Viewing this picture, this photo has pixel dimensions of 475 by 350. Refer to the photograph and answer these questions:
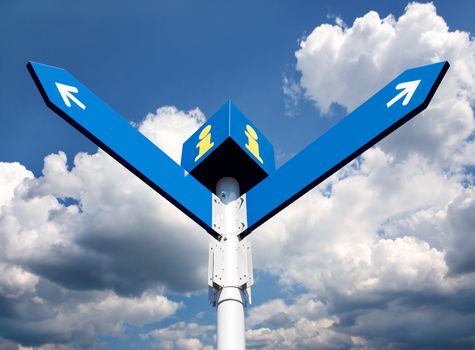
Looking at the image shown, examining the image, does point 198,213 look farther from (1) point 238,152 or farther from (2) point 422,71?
(2) point 422,71

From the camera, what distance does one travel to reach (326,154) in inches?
174

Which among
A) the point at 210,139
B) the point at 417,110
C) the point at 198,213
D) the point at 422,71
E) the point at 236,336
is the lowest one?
the point at 236,336

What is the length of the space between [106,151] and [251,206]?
191 cm

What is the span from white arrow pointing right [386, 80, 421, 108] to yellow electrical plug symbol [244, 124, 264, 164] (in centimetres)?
196

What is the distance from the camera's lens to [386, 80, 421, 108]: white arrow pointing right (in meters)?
3.93

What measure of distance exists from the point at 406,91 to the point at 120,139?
3.06 m

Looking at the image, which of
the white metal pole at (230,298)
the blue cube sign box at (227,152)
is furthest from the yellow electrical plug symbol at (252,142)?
the white metal pole at (230,298)

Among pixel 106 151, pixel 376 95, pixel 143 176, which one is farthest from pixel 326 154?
pixel 106 151

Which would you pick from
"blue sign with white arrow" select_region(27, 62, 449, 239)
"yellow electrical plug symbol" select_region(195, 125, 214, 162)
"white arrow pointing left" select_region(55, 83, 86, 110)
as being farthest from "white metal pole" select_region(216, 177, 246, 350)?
"white arrow pointing left" select_region(55, 83, 86, 110)

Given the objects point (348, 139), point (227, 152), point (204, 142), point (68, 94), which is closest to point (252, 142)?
point (227, 152)

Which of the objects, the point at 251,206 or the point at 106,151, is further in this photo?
the point at 251,206

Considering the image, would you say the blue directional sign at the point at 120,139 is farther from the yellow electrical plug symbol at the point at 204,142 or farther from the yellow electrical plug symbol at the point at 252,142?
the yellow electrical plug symbol at the point at 252,142

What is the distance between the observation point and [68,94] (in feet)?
13.0

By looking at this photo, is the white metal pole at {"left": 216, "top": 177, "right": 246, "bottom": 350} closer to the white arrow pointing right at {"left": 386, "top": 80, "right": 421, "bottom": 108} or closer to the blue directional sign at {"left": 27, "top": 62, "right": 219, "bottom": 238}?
the blue directional sign at {"left": 27, "top": 62, "right": 219, "bottom": 238}
